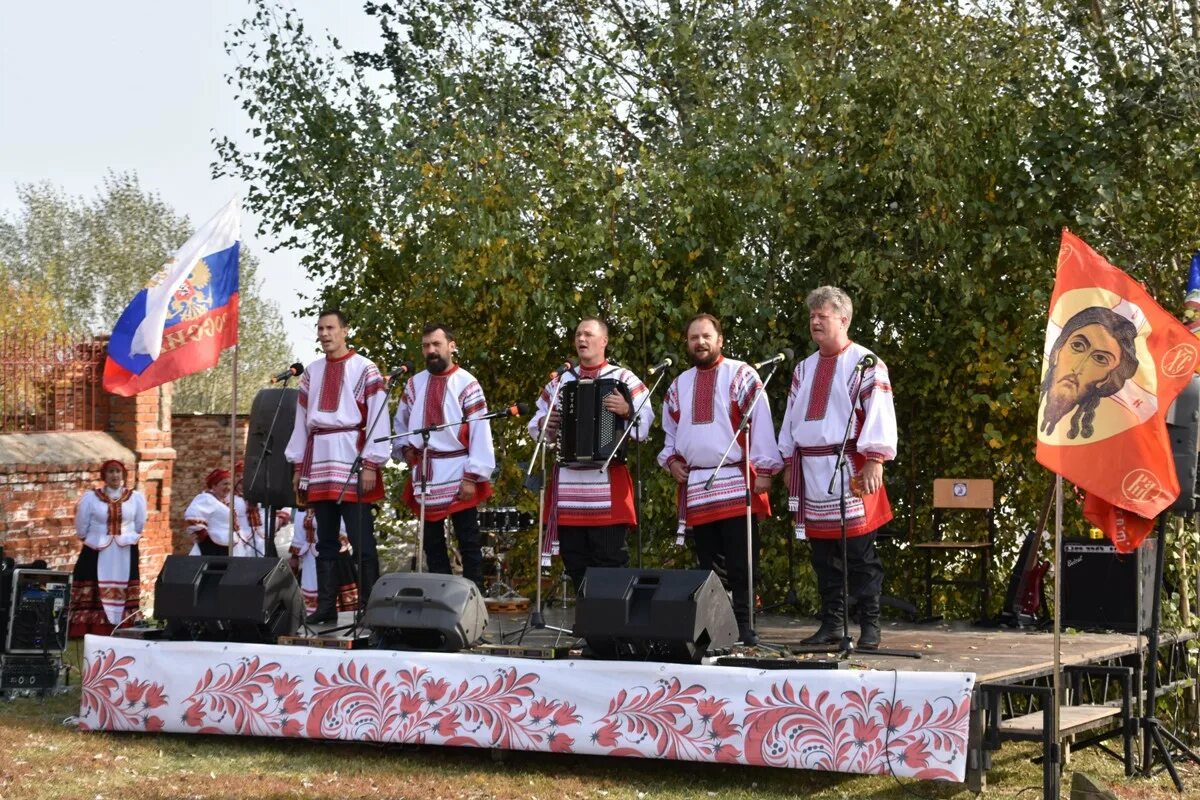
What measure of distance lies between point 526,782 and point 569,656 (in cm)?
66

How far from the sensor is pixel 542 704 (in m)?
6.81

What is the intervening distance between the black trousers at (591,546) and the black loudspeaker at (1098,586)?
246cm

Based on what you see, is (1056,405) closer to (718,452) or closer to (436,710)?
(718,452)

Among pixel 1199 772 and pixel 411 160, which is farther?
pixel 411 160

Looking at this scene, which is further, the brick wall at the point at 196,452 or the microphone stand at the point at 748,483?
the brick wall at the point at 196,452

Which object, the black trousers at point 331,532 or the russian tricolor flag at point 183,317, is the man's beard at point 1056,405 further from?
the russian tricolor flag at point 183,317

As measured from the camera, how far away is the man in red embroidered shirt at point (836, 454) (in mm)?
7393

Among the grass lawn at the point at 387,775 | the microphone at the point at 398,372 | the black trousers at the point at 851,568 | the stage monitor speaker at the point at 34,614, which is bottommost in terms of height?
the grass lawn at the point at 387,775

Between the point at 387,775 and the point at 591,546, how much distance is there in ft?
6.55

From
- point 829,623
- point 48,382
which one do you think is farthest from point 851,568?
point 48,382

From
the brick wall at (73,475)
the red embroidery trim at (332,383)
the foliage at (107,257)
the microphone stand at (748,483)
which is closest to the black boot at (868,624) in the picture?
the microphone stand at (748,483)

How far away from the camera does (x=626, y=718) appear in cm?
665

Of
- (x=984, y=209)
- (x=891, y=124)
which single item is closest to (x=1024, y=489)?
(x=984, y=209)

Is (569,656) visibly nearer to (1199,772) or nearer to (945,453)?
(1199,772)
